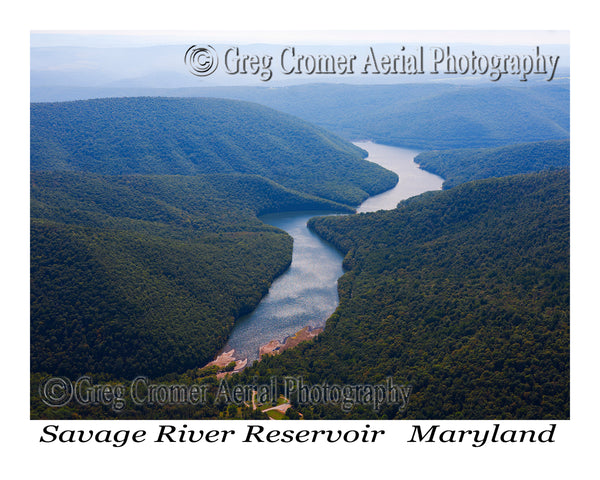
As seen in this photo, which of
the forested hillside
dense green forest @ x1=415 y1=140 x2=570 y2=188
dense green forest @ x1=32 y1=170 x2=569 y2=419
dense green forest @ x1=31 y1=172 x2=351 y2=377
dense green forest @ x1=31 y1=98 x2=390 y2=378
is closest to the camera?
dense green forest @ x1=32 y1=170 x2=569 y2=419

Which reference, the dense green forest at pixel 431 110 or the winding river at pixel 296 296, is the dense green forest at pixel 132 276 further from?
the dense green forest at pixel 431 110

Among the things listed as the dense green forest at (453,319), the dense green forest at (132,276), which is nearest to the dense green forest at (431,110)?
the dense green forest at (453,319)

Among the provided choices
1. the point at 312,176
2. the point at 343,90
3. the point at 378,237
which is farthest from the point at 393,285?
the point at 343,90

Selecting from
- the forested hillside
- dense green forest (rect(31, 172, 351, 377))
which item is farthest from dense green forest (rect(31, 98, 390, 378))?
the forested hillside

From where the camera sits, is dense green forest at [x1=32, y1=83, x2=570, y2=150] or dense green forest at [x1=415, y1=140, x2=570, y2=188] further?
dense green forest at [x1=32, y1=83, x2=570, y2=150]

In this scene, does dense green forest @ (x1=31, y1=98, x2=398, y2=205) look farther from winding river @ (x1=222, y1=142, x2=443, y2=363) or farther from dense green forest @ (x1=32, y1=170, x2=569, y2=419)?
dense green forest @ (x1=32, y1=170, x2=569, y2=419)

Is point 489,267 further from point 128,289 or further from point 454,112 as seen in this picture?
point 454,112
